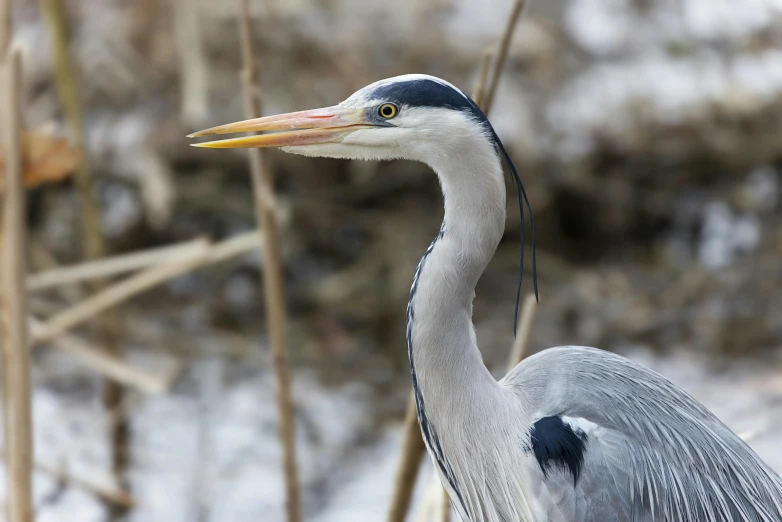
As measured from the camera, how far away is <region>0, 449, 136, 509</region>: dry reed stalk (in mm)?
3008

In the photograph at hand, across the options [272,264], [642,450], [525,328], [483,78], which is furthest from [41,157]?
[642,450]

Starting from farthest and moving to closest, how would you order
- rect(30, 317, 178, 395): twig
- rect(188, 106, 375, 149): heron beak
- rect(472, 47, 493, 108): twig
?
rect(30, 317, 178, 395): twig < rect(472, 47, 493, 108): twig < rect(188, 106, 375, 149): heron beak

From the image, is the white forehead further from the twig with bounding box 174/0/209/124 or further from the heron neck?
the twig with bounding box 174/0/209/124

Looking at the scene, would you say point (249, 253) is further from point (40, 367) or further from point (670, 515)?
point (670, 515)

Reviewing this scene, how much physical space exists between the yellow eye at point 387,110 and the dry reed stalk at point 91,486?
6.50 feet

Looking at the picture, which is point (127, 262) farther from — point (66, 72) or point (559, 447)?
point (559, 447)

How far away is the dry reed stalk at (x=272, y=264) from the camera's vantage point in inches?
77.0

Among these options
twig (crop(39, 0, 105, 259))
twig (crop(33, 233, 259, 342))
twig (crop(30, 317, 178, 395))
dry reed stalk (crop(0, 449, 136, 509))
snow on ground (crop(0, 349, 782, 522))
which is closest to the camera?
twig (crop(33, 233, 259, 342))

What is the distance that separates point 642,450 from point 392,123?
29.8 inches

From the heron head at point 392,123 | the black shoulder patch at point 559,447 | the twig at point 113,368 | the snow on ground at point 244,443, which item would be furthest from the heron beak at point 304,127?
the snow on ground at point 244,443

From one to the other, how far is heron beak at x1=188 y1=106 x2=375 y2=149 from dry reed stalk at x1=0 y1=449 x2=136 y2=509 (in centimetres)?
189

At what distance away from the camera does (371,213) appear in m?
5.21

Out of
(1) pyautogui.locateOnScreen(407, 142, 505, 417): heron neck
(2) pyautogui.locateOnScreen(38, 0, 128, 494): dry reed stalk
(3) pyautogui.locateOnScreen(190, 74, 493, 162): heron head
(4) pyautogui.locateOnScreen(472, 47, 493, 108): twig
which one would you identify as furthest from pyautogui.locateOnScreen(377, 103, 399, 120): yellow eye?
(2) pyautogui.locateOnScreen(38, 0, 128, 494): dry reed stalk

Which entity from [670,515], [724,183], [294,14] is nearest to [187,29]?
[294,14]
